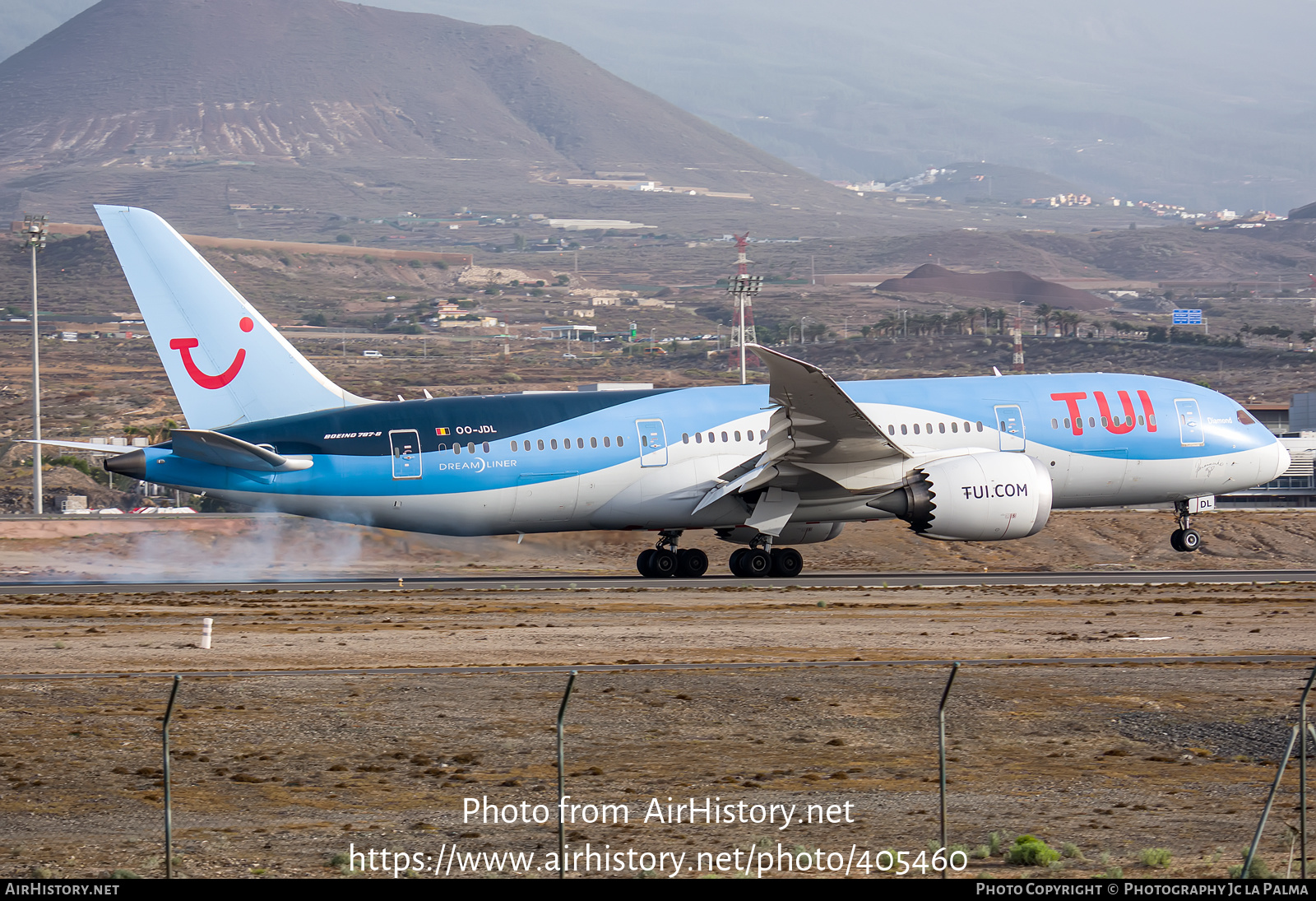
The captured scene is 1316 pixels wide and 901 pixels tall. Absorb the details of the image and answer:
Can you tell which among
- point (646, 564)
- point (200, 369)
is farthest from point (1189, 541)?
point (200, 369)

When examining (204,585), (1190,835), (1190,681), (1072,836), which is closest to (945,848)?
(1072,836)

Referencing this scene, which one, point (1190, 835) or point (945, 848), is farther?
point (1190, 835)

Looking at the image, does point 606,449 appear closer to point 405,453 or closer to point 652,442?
point 652,442

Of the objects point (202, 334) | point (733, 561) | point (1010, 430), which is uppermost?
point (202, 334)

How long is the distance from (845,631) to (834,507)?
10.3m

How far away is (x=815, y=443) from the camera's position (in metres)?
34.5

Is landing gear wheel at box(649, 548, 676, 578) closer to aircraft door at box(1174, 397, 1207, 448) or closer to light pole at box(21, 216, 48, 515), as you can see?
aircraft door at box(1174, 397, 1207, 448)

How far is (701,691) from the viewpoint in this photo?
19094mm

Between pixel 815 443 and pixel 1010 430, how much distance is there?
5.93 meters

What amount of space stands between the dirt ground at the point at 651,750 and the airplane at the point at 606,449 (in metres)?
8.51

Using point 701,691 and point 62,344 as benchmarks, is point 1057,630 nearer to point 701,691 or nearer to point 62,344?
point 701,691

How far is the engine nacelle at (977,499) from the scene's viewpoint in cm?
3475

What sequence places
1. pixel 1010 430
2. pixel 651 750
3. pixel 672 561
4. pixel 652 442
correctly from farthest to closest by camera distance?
1. pixel 672 561
2. pixel 1010 430
3. pixel 652 442
4. pixel 651 750

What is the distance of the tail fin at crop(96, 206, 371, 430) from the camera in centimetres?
3459
